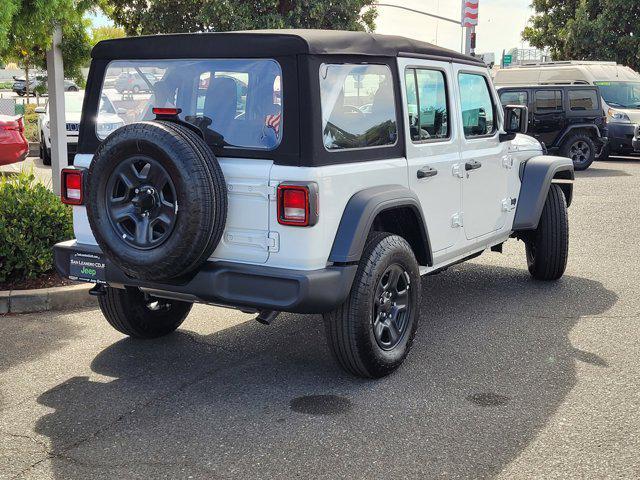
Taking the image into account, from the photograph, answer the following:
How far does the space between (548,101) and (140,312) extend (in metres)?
13.8

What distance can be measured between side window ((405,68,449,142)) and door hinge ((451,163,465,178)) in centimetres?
22

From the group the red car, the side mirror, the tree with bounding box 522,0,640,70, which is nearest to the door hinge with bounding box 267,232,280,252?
Answer: the side mirror

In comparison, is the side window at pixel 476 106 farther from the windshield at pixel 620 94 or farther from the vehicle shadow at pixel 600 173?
the windshield at pixel 620 94

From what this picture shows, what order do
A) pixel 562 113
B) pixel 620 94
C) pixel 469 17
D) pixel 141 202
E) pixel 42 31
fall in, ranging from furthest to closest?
pixel 469 17
pixel 620 94
pixel 562 113
pixel 42 31
pixel 141 202

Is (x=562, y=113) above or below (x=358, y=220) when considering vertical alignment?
above

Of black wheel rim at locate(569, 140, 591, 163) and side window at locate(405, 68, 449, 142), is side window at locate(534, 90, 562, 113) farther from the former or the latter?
side window at locate(405, 68, 449, 142)

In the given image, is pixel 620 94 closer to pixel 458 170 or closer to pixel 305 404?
pixel 458 170

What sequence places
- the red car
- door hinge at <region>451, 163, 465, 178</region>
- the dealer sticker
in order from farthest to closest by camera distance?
the red car
door hinge at <region>451, 163, 465, 178</region>
the dealer sticker

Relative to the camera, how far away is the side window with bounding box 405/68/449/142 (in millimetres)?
5184

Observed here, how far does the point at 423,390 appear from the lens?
4.70m

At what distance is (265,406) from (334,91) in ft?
5.66

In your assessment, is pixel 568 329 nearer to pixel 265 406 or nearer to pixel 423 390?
pixel 423 390

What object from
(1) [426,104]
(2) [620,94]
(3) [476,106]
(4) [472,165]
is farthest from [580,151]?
(1) [426,104]

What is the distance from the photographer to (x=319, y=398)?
181 inches
